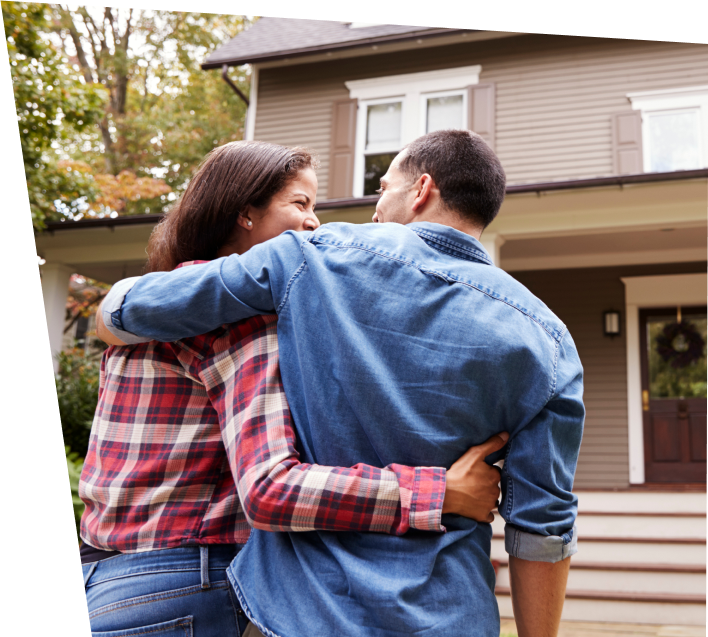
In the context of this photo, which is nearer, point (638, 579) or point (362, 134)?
point (638, 579)

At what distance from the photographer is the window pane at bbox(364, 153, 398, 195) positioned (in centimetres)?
977

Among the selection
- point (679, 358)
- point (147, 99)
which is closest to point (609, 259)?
point (679, 358)

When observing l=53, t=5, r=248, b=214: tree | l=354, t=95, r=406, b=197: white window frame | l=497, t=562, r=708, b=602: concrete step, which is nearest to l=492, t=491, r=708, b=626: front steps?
l=497, t=562, r=708, b=602: concrete step

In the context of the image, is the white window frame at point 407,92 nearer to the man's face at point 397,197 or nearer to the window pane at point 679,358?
the window pane at point 679,358

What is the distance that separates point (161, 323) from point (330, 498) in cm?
43

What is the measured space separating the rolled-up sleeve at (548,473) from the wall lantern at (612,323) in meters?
7.97

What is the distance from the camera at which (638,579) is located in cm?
501

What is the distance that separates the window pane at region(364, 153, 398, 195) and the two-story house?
0.03 metres

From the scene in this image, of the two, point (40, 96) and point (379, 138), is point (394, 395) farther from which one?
point (379, 138)

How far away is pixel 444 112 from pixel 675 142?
321cm

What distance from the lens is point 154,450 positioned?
3.91 feet

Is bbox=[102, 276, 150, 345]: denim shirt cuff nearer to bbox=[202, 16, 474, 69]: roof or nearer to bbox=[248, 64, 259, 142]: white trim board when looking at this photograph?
bbox=[202, 16, 474, 69]: roof

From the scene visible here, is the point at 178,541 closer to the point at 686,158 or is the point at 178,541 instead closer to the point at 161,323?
the point at 161,323

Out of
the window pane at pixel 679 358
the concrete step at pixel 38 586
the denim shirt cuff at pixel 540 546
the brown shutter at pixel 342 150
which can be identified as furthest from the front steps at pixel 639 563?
the brown shutter at pixel 342 150
